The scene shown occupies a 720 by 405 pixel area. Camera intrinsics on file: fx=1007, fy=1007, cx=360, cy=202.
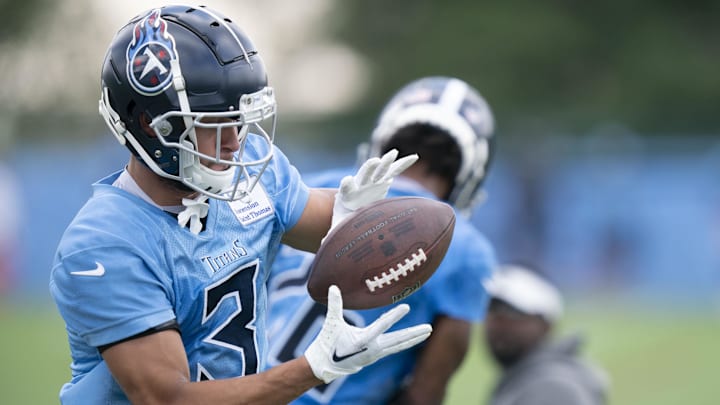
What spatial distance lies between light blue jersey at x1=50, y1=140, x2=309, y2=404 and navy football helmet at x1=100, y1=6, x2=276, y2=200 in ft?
0.47

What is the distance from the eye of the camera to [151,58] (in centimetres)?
270

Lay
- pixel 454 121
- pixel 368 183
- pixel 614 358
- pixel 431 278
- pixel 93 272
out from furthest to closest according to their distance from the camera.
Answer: pixel 614 358, pixel 454 121, pixel 431 278, pixel 368 183, pixel 93 272

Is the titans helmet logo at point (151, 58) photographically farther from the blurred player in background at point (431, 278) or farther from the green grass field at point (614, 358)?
the green grass field at point (614, 358)

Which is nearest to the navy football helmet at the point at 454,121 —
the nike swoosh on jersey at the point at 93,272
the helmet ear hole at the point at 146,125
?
the helmet ear hole at the point at 146,125

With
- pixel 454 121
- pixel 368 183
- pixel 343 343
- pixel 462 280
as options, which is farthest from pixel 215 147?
pixel 454 121

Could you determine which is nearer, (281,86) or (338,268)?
(338,268)

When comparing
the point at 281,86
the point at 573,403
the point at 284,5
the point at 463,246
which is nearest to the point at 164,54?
the point at 463,246

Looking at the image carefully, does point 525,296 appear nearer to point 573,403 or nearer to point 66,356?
point 573,403

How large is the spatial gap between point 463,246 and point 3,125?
45.4ft

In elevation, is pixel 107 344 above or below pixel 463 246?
above

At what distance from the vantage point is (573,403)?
4.43 m

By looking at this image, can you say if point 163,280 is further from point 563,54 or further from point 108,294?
point 563,54

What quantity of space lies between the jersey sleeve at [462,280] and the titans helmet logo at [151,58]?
128 cm

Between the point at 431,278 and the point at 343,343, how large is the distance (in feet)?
3.29
